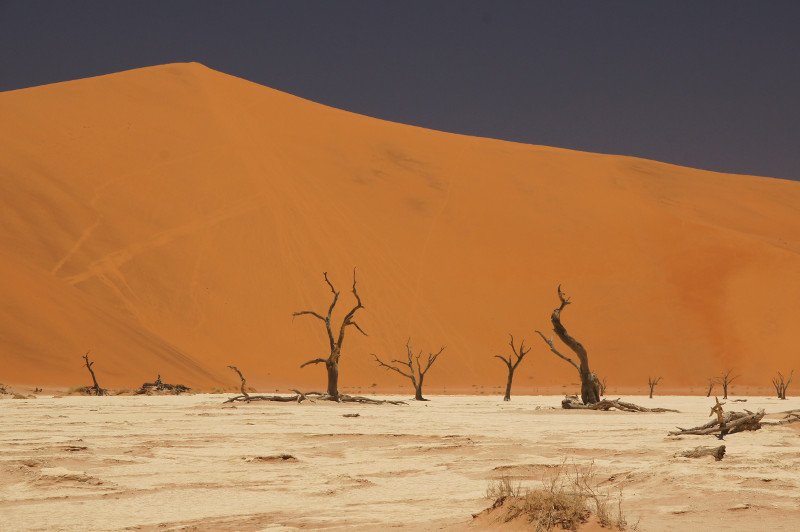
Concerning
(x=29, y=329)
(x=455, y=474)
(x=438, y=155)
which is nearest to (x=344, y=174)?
(x=438, y=155)

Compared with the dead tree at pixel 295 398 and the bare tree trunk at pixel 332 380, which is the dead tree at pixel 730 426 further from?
the bare tree trunk at pixel 332 380

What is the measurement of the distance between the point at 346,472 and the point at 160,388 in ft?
60.6

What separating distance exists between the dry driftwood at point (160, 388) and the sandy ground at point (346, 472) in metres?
10.8

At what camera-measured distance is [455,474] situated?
871cm

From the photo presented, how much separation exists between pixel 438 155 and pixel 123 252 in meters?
25.4

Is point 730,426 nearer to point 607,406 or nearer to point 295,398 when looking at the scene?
point 607,406

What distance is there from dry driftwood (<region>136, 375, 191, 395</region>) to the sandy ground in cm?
1075

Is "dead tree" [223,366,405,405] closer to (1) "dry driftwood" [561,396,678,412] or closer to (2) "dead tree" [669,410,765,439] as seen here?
(1) "dry driftwood" [561,396,678,412]

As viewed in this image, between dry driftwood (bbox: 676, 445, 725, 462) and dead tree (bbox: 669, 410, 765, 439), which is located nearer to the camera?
dry driftwood (bbox: 676, 445, 725, 462)

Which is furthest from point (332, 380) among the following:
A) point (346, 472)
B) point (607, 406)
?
point (346, 472)

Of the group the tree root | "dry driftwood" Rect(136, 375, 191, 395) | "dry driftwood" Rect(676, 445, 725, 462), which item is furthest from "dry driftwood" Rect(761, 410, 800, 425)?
"dry driftwood" Rect(136, 375, 191, 395)

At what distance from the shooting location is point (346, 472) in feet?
29.1

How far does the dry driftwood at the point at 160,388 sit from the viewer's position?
25.7m

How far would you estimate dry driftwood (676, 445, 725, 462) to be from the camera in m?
8.64
